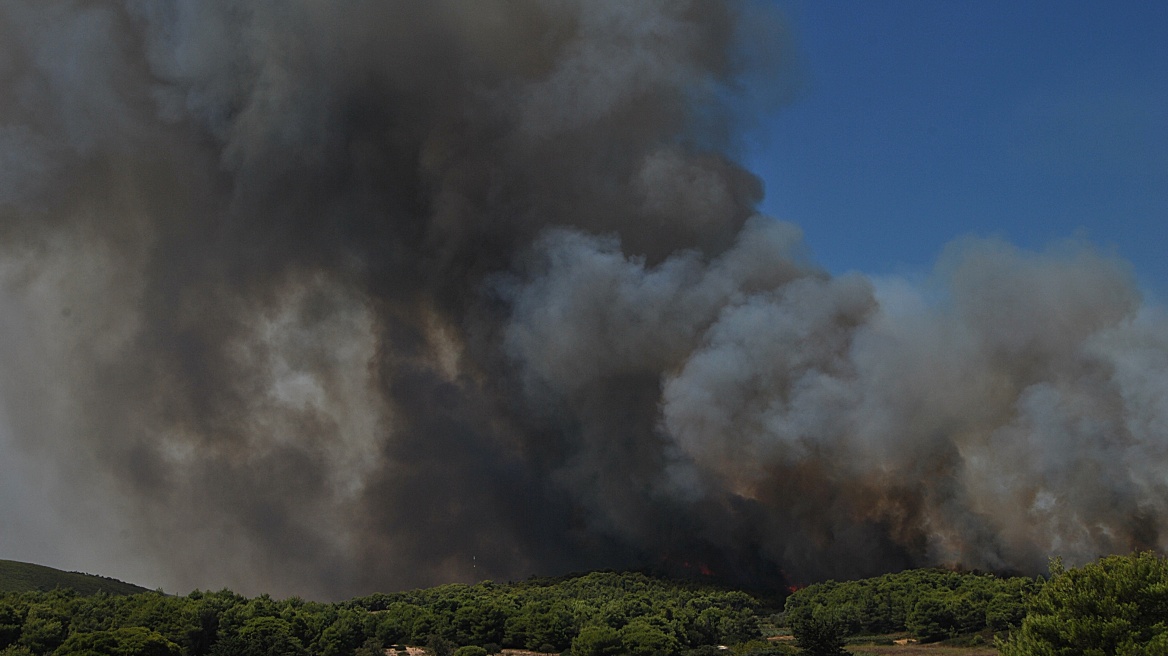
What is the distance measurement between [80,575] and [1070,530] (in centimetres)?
6915

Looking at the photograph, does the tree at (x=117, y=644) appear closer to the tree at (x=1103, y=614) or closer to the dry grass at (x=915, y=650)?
the dry grass at (x=915, y=650)

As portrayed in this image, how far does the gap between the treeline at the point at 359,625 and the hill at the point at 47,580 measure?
45.2 ft

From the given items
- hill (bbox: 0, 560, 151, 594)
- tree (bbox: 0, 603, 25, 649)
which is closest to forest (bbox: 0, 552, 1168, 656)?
tree (bbox: 0, 603, 25, 649)

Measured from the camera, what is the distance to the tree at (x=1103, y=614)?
24.9 meters

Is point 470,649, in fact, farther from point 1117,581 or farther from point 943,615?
point 1117,581

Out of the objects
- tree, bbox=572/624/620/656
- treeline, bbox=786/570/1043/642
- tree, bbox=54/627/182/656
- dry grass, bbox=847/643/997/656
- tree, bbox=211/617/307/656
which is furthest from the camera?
treeline, bbox=786/570/1043/642

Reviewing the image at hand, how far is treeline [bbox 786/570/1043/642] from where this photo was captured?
49.4 meters

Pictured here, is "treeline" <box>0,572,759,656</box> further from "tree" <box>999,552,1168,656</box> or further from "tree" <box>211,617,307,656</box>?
"tree" <box>999,552,1168,656</box>

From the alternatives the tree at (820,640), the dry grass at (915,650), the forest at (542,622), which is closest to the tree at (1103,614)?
the tree at (820,640)

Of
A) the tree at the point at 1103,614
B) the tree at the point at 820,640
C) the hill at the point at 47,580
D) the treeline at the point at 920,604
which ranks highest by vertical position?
the hill at the point at 47,580

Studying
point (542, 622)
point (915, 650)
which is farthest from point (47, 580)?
point (915, 650)

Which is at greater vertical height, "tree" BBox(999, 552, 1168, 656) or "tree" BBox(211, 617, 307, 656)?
"tree" BBox(211, 617, 307, 656)

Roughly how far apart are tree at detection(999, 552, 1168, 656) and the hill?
196 feet

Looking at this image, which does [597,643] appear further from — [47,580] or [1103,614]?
[47,580]
